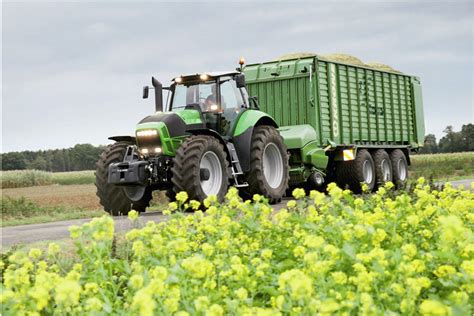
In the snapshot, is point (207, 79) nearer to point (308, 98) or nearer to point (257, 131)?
point (257, 131)

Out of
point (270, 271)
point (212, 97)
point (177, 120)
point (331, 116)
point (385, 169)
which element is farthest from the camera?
point (385, 169)

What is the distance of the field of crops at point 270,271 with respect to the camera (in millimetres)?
2865

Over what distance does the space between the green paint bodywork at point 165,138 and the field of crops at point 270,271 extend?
16.2 feet

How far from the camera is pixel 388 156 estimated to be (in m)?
18.0

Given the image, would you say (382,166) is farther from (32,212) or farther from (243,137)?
(32,212)

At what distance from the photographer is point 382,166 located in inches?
693

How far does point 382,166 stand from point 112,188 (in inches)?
346

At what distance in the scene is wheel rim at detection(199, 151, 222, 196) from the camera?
34.8 feet

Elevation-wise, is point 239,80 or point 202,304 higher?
point 239,80

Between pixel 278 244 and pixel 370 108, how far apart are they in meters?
13.1

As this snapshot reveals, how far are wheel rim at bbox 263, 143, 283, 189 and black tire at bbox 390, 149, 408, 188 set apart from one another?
6.38 m

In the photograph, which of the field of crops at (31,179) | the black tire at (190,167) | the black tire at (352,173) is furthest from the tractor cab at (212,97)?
the field of crops at (31,179)

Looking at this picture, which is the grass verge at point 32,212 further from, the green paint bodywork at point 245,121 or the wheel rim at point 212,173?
the green paint bodywork at point 245,121

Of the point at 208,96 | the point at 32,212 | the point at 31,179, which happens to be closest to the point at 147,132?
the point at 208,96
